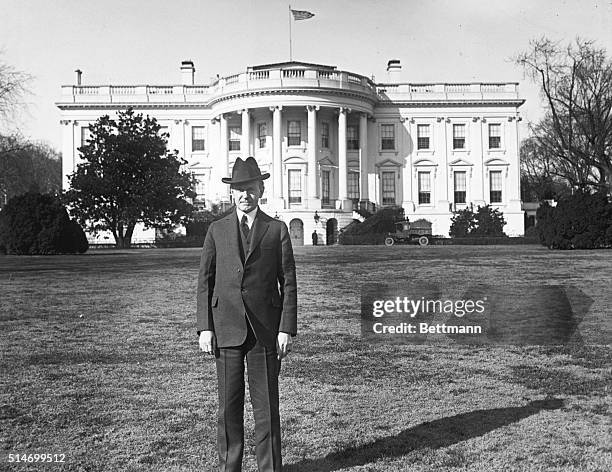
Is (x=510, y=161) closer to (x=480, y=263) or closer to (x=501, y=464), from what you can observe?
(x=480, y=263)

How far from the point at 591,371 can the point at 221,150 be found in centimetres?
3534

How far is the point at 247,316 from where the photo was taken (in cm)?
429

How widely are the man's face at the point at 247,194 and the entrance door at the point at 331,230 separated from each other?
2952 centimetres

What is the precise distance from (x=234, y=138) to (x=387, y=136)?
48.4 ft

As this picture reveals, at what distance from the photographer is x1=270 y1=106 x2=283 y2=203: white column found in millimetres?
35281

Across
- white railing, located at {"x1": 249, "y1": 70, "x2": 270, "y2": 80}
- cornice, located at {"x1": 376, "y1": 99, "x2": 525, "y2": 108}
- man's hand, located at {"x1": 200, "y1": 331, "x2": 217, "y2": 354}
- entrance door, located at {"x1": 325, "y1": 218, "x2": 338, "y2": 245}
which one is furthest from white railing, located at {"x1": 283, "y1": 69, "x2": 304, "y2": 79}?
man's hand, located at {"x1": 200, "y1": 331, "x2": 217, "y2": 354}

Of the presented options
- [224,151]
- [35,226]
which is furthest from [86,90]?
[35,226]

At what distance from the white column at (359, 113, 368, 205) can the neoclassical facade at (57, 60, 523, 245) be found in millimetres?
89

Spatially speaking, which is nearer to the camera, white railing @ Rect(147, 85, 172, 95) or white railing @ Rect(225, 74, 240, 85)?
white railing @ Rect(225, 74, 240, 85)

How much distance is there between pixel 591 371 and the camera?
7.05 m

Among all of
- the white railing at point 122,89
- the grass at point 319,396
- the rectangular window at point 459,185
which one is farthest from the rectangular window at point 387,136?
the grass at point 319,396

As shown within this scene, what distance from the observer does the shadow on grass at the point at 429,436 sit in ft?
15.3

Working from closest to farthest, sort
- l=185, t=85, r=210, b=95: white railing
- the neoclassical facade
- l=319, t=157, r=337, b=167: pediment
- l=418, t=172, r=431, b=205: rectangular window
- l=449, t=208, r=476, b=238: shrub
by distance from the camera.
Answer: the neoclassical facade
l=449, t=208, r=476, b=238: shrub
l=319, t=157, r=337, b=167: pediment
l=185, t=85, r=210, b=95: white railing
l=418, t=172, r=431, b=205: rectangular window

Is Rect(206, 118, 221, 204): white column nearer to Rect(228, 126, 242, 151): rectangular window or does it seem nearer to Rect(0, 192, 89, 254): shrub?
Rect(228, 126, 242, 151): rectangular window
